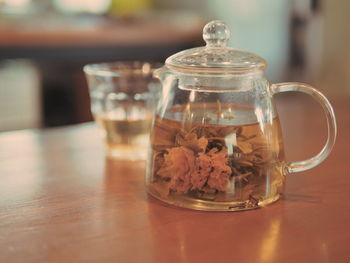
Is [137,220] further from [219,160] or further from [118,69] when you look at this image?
[118,69]

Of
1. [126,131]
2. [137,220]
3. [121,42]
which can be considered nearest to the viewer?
[137,220]

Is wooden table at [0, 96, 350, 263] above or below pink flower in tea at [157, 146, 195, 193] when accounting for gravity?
below

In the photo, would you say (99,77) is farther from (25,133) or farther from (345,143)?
(345,143)

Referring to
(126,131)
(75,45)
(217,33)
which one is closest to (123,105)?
(126,131)

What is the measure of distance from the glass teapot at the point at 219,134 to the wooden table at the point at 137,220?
0.02m

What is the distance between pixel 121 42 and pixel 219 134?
87.0 inches

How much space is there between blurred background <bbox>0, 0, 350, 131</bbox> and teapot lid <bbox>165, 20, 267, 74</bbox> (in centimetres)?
198

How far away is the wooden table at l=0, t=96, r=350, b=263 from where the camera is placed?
1.62 ft

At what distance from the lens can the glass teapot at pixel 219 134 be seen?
58 cm

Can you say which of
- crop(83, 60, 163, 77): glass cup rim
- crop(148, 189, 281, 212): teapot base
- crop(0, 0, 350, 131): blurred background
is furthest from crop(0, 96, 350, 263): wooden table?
crop(0, 0, 350, 131): blurred background

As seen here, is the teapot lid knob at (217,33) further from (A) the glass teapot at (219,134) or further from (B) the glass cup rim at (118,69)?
(B) the glass cup rim at (118,69)

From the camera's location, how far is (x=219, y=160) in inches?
22.7

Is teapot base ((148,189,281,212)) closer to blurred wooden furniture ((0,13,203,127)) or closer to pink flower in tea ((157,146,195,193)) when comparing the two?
pink flower in tea ((157,146,195,193))

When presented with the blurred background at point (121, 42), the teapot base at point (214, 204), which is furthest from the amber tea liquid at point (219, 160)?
the blurred background at point (121, 42)
